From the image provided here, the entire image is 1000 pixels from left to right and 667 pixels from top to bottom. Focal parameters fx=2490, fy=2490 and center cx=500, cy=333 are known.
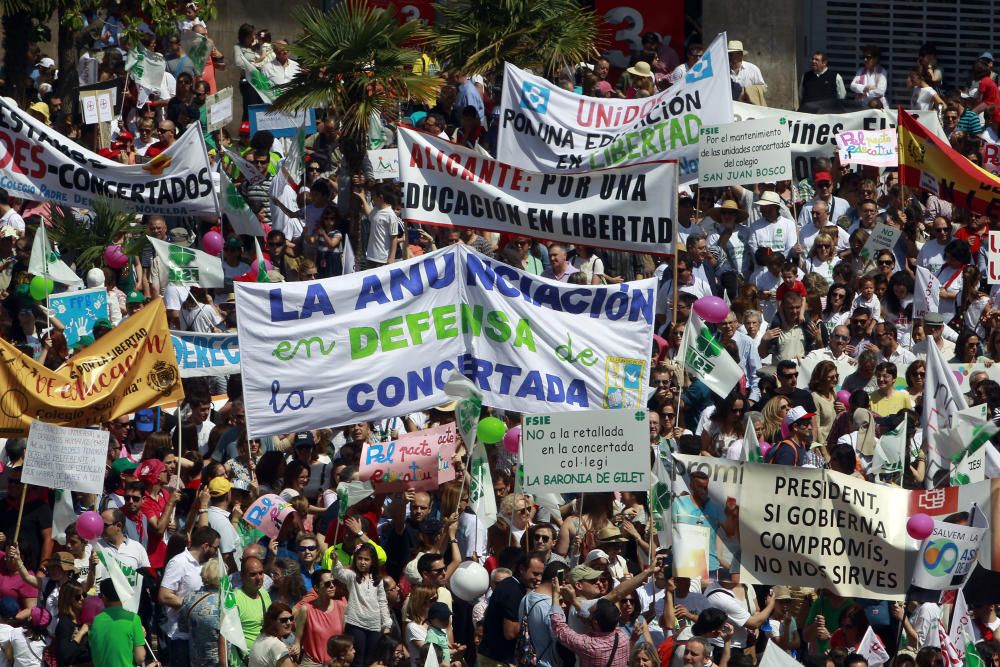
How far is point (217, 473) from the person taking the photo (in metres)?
16.9

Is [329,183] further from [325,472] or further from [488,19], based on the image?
[325,472]

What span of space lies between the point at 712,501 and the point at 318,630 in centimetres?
259

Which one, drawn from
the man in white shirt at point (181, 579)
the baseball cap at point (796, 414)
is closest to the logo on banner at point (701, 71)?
the baseball cap at point (796, 414)

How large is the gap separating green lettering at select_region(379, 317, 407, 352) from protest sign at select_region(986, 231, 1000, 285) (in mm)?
6419

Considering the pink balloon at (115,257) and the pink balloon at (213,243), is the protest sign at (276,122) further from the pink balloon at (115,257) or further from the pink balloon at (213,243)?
the pink balloon at (115,257)

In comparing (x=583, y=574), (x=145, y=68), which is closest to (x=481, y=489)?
(x=583, y=574)

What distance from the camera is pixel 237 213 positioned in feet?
76.0

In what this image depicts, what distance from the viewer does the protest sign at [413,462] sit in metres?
16.4

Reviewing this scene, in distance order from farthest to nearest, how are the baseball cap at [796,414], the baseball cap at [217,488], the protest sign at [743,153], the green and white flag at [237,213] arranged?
1. the green and white flag at [237,213]
2. the protest sign at [743,153]
3. the baseball cap at [796,414]
4. the baseball cap at [217,488]

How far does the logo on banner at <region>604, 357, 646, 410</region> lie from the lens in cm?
1703

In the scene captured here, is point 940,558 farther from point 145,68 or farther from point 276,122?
point 145,68

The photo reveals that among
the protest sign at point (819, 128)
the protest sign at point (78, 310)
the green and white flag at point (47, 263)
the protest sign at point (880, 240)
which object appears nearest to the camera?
the protest sign at point (78, 310)

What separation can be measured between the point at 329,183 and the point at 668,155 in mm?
3585

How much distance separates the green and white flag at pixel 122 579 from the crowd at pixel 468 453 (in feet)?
0.20
